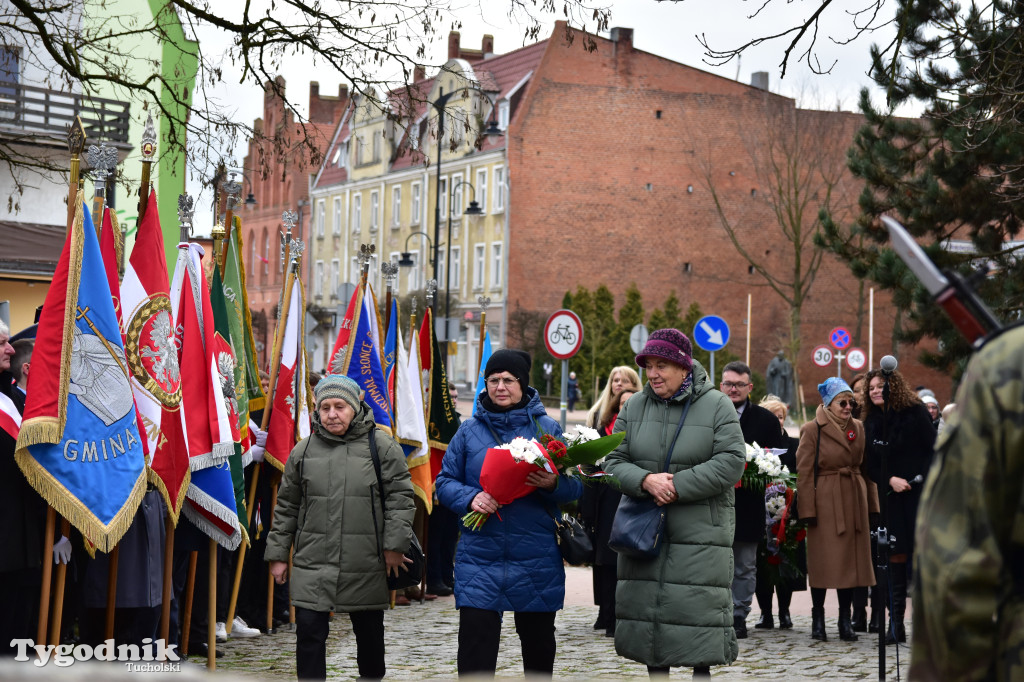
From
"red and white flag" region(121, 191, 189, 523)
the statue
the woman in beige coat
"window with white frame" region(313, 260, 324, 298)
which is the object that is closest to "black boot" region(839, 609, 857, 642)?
the woman in beige coat

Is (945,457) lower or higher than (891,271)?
lower

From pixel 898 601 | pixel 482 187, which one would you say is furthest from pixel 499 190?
pixel 898 601

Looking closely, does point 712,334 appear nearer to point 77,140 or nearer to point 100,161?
point 100,161

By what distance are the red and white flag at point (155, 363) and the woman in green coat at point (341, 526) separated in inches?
39.7

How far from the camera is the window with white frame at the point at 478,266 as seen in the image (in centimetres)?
5928

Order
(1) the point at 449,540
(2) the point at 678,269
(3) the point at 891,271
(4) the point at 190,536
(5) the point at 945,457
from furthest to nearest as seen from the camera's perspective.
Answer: (2) the point at 678,269, (3) the point at 891,271, (1) the point at 449,540, (4) the point at 190,536, (5) the point at 945,457

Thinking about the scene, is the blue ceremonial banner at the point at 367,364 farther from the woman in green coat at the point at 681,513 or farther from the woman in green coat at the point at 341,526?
the woman in green coat at the point at 681,513

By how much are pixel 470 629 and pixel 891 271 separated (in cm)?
1390

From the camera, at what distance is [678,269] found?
192ft

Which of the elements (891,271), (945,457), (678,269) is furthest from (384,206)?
(945,457)

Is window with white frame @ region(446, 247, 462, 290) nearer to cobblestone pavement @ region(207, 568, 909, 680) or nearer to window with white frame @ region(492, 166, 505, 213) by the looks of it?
window with white frame @ region(492, 166, 505, 213)

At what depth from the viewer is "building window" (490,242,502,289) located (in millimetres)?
57531

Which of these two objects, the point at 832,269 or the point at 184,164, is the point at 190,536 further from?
the point at 832,269

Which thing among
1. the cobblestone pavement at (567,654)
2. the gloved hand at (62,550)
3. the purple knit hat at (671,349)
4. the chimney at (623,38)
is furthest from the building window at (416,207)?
the purple knit hat at (671,349)
